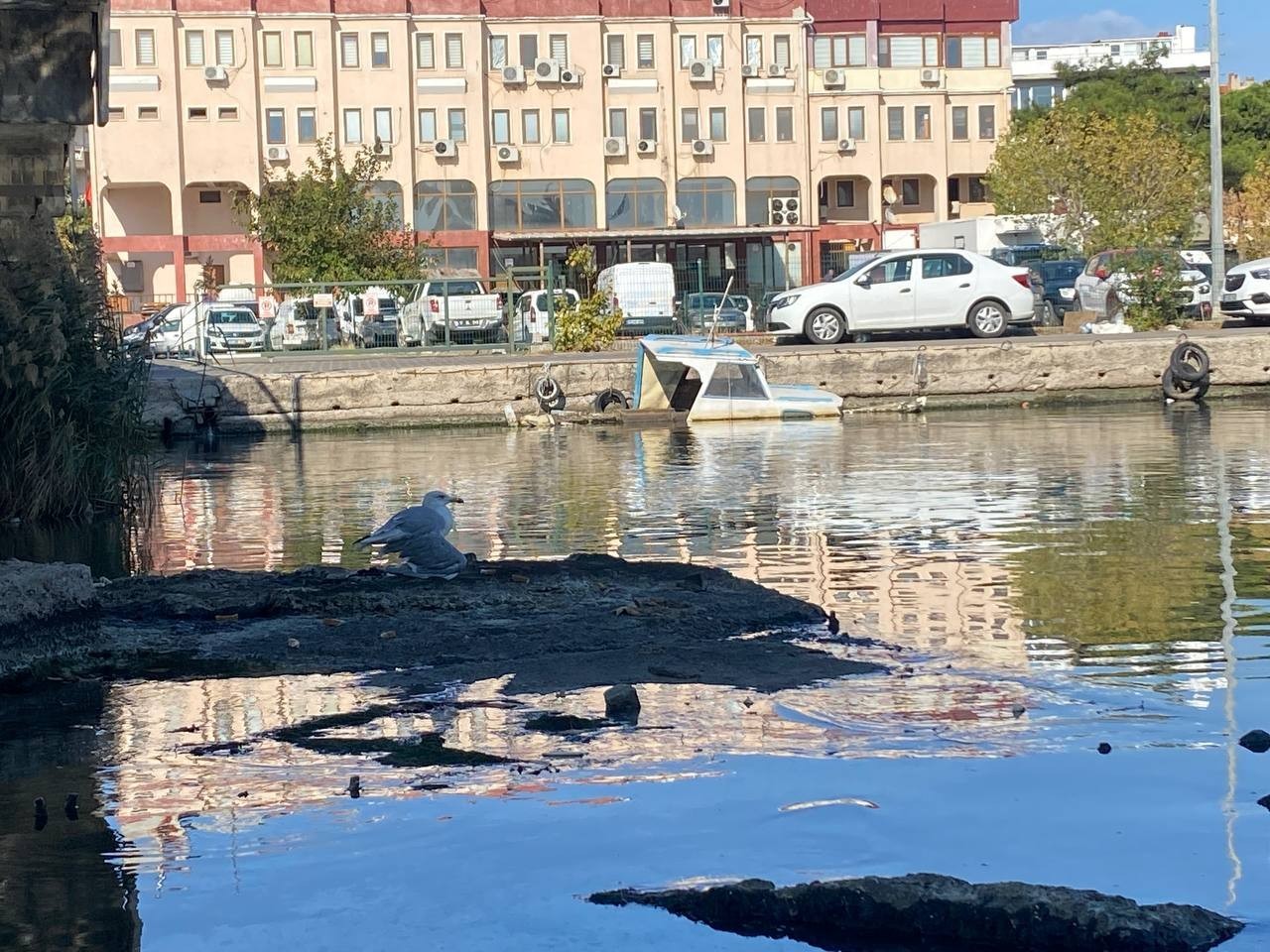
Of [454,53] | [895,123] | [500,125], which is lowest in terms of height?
[500,125]

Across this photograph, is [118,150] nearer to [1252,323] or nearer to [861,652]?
[1252,323]

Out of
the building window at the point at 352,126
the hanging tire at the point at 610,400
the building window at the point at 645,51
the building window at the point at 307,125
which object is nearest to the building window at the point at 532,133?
the building window at the point at 645,51

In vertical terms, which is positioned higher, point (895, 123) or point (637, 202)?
point (895, 123)

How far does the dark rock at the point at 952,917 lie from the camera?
470 cm

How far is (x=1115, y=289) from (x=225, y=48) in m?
42.3

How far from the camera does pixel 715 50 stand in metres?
72.7

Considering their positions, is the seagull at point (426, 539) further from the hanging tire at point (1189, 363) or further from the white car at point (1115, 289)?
the white car at point (1115, 289)

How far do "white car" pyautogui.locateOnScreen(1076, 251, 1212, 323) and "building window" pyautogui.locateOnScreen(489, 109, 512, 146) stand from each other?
30415mm

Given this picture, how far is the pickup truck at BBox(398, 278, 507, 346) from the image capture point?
114 feet

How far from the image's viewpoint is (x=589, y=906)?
5195mm

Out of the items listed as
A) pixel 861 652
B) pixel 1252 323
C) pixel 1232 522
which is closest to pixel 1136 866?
pixel 861 652

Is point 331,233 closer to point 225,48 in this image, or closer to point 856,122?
point 225,48

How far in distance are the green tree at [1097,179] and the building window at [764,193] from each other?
765 cm

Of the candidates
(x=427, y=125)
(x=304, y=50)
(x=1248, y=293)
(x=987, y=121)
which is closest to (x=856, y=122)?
(x=987, y=121)
